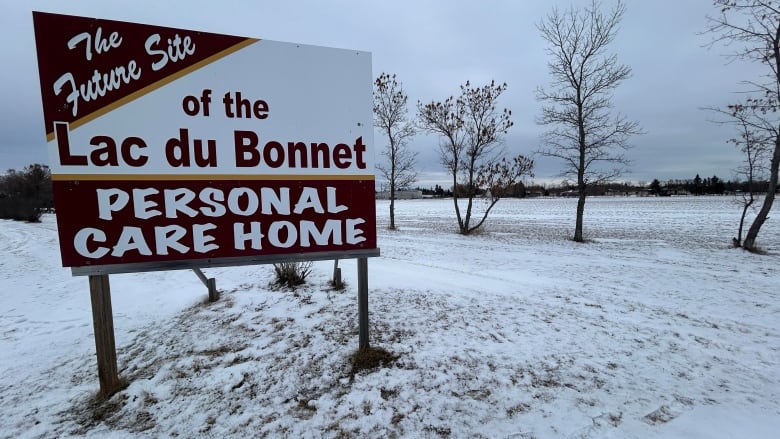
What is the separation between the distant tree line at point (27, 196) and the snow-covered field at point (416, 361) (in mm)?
36863

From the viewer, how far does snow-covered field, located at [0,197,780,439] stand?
2713mm

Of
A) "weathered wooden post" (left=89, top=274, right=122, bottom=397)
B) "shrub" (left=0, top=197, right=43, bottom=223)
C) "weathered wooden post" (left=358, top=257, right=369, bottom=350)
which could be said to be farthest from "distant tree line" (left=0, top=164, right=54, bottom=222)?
"weathered wooden post" (left=358, top=257, right=369, bottom=350)

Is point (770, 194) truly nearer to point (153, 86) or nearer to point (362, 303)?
point (362, 303)

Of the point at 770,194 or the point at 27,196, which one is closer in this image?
the point at 770,194

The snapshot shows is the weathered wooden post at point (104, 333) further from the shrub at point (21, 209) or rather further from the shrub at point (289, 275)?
the shrub at point (21, 209)

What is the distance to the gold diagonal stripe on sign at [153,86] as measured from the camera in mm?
2805

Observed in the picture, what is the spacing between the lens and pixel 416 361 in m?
3.49

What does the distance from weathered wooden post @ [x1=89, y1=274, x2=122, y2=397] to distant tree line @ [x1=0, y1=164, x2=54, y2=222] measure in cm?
3978

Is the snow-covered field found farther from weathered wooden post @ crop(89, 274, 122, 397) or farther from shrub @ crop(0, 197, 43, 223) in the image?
shrub @ crop(0, 197, 43, 223)

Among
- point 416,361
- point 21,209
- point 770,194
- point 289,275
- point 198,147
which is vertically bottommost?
point 416,361

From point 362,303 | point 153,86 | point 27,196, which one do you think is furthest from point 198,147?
point 27,196

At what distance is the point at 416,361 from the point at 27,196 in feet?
157

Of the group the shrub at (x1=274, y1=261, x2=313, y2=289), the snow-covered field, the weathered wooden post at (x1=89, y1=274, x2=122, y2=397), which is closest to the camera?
the snow-covered field

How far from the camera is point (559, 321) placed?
459 centimetres
